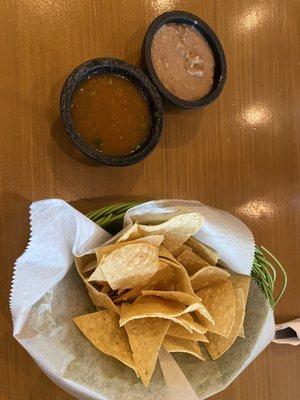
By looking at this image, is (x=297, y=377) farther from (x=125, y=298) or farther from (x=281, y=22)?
(x=281, y=22)

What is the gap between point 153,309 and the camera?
3.85 feet

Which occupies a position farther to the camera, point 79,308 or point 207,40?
point 207,40

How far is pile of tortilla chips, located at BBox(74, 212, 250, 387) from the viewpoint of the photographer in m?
1.17

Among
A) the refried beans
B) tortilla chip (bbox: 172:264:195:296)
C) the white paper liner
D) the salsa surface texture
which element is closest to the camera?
the white paper liner

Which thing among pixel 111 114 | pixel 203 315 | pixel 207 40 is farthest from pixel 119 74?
pixel 203 315

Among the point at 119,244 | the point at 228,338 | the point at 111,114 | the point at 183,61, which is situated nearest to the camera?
the point at 119,244

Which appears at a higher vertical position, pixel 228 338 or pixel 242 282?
pixel 242 282

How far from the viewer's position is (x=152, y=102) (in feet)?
4.60

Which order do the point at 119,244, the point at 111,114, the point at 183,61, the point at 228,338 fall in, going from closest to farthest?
the point at 119,244
the point at 228,338
the point at 111,114
the point at 183,61

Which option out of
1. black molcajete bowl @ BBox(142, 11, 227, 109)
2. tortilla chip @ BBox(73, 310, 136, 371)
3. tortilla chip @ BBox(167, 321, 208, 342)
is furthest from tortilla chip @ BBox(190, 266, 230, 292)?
black molcajete bowl @ BBox(142, 11, 227, 109)

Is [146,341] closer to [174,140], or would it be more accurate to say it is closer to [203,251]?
[203,251]

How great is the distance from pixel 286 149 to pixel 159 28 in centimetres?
64

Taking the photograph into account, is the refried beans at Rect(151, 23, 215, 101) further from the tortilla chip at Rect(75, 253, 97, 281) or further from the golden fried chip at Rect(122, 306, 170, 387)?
the golden fried chip at Rect(122, 306, 170, 387)

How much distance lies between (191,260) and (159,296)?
13 cm
